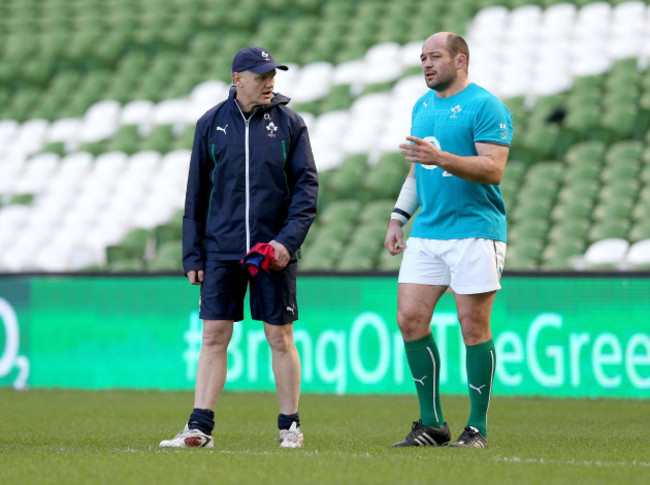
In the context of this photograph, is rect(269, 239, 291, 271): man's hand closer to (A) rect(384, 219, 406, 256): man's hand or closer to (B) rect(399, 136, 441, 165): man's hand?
(A) rect(384, 219, 406, 256): man's hand

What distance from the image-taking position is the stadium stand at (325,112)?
12.1 metres

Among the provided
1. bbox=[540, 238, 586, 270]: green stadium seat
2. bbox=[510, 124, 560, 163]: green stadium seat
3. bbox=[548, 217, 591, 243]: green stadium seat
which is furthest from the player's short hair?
bbox=[510, 124, 560, 163]: green stadium seat

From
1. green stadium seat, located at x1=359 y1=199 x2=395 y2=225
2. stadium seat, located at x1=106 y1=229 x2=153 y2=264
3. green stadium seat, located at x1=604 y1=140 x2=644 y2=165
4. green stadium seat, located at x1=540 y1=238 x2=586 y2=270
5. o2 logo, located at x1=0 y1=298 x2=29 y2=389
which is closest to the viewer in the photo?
o2 logo, located at x1=0 y1=298 x2=29 y2=389

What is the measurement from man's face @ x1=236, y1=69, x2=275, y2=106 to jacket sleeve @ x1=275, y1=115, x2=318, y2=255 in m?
0.24

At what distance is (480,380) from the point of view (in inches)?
205

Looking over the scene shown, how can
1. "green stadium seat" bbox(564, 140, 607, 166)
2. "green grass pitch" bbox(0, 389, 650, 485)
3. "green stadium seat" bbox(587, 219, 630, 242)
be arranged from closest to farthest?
"green grass pitch" bbox(0, 389, 650, 485) < "green stadium seat" bbox(587, 219, 630, 242) < "green stadium seat" bbox(564, 140, 607, 166)

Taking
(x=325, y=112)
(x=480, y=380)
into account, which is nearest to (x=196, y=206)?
(x=480, y=380)

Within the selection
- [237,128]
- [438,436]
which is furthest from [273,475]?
[237,128]

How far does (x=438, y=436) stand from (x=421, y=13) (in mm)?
12821

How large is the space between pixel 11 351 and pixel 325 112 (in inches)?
265

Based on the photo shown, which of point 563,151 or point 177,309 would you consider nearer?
point 177,309

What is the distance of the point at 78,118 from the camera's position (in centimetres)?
1805

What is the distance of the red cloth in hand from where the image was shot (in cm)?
513

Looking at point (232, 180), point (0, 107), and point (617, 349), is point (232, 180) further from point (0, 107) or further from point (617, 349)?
point (0, 107)
